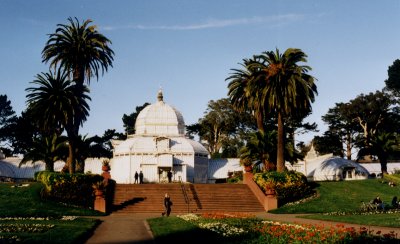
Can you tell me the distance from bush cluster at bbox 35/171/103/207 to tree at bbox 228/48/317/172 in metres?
18.6

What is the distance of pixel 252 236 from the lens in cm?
1831

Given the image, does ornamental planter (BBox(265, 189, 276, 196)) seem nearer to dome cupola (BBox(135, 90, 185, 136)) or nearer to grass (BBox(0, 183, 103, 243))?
grass (BBox(0, 183, 103, 243))

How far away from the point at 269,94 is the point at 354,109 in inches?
2053

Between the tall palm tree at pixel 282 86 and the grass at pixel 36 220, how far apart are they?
2007cm

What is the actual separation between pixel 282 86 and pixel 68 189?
22280 millimetres

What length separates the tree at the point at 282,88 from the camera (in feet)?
152

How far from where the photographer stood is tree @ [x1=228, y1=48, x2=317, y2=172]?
4647 cm

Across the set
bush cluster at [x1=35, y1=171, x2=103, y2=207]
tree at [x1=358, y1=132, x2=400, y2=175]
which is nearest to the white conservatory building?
bush cluster at [x1=35, y1=171, x2=103, y2=207]

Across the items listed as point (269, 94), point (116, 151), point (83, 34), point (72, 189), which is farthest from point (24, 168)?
point (269, 94)

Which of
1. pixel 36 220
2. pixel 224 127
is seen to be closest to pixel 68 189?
pixel 36 220

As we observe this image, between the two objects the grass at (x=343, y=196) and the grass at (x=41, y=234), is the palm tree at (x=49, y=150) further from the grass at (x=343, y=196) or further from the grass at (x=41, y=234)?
the grass at (x=41, y=234)

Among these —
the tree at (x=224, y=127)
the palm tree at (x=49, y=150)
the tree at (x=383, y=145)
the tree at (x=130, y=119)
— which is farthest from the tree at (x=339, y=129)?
the palm tree at (x=49, y=150)

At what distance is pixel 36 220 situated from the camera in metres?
28.1

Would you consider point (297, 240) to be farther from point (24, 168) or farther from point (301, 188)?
point (24, 168)
